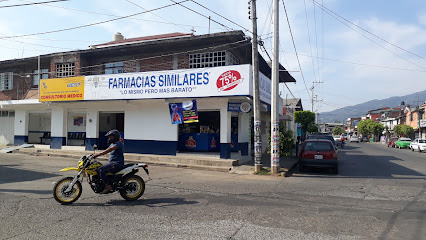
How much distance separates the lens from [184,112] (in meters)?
14.6

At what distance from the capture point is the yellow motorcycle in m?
6.63

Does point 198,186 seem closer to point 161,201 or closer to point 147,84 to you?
point 161,201

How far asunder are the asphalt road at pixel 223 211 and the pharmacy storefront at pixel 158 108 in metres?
4.81

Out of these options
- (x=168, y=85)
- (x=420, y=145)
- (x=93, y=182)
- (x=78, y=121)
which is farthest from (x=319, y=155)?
(x=420, y=145)

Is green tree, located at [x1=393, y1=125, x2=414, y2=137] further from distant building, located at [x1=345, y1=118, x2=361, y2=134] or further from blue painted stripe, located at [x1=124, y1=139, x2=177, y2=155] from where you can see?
distant building, located at [x1=345, y1=118, x2=361, y2=134]

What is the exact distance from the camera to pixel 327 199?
7.70 meters

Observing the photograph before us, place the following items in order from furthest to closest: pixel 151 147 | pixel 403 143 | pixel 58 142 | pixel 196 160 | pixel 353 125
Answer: pixel 353 125 < pixel 403 143 < pixel 58 142 < pixel 151 147 < pixel 196 160

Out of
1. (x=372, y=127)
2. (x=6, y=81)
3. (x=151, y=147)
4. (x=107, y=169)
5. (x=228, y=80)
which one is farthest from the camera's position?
(x=372, y=127)

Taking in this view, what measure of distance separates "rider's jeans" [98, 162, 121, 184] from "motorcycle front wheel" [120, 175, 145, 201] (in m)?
0.34

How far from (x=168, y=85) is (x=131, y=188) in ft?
26.4

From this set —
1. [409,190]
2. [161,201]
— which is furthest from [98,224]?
[409,190]

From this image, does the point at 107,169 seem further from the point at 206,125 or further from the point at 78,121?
the point at 78,121

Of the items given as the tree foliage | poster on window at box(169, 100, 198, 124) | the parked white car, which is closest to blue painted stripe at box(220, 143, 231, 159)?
poster on window at box(169, 100, 198, 124)

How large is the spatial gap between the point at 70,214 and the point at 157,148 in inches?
396
